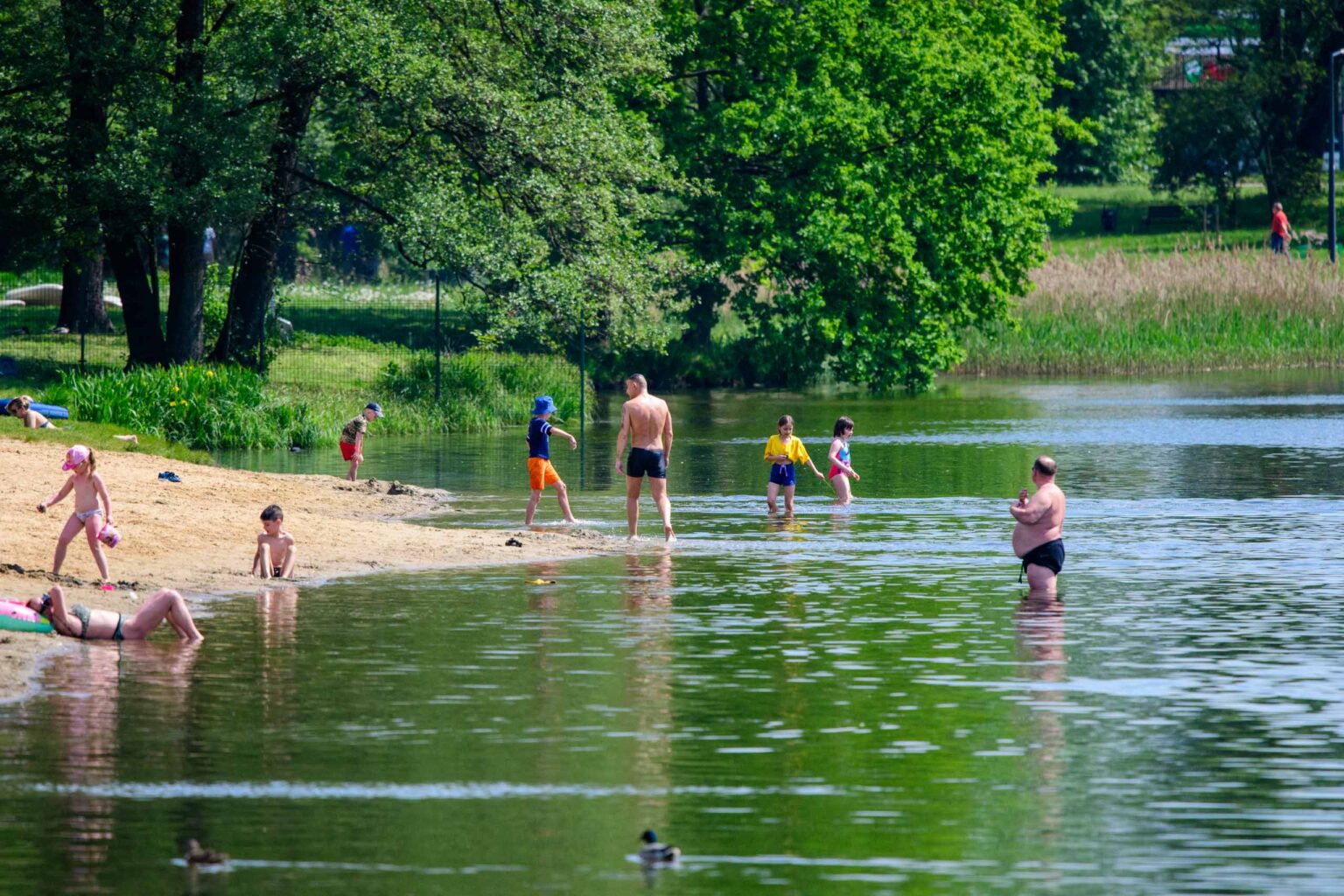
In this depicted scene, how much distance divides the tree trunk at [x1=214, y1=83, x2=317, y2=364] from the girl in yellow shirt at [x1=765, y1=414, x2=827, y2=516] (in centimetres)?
1444

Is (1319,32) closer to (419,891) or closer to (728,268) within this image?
(728,268)

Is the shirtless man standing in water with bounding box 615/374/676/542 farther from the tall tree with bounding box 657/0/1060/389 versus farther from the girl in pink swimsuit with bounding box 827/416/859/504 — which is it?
the tall tree with bounding box 657/0/1060/389

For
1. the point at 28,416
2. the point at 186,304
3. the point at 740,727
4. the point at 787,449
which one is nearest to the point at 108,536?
the point at 740,727

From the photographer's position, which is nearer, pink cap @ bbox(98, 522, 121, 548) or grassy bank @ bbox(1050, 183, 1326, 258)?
pink cap @ bbox(98, 522, 121, 548)

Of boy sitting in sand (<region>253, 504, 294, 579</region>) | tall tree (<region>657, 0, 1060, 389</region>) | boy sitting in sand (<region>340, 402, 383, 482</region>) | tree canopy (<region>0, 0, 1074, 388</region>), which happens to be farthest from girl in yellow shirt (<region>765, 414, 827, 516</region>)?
tall tree (<region>657, 0, 1060, 389</region>)

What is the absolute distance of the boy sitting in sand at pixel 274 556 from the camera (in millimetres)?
19906

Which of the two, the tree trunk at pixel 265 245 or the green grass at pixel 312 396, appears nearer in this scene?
the green grass at pixel 312 396

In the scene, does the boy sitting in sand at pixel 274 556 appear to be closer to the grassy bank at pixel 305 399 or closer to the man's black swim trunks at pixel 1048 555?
the man's black swim trunks at pixel 1048 555

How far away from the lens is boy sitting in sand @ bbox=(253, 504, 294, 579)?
19906mm

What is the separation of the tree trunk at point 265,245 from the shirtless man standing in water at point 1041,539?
2106cm

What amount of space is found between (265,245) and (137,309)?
2.82m

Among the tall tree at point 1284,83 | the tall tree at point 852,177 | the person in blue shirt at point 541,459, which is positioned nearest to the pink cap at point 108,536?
the person in blue shirt at point 541,459

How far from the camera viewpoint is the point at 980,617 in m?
18.0

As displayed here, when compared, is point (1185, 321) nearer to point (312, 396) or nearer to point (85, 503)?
point (312, 396)
